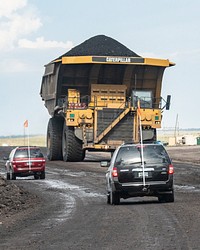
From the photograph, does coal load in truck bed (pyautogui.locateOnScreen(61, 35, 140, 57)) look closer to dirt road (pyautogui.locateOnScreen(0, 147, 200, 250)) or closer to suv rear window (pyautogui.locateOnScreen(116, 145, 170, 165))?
dirt road (pyautogui.locateOnScreen(0, 147, 200, 250))

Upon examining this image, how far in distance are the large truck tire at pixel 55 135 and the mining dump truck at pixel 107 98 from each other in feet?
9.12

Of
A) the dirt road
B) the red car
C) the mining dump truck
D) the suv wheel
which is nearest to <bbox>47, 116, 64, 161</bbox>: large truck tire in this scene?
the mining dump truck

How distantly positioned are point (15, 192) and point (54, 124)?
66.5 feet

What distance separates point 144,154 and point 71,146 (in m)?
22.7

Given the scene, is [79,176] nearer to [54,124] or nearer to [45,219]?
[54,124]

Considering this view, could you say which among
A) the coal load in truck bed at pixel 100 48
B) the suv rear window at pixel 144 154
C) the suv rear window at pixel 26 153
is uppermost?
the coal load in truck bed at pixel 100 48

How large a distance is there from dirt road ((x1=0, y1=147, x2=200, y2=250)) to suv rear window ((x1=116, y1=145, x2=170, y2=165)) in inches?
44.2

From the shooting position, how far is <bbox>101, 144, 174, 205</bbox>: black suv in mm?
21234

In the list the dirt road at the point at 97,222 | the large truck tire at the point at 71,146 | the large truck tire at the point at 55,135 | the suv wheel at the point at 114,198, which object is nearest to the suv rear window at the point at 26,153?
the large truck tire at the point at 71,146

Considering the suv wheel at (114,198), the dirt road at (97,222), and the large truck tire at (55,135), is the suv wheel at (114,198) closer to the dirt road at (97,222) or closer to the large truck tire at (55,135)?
the dirt road at (97,222)

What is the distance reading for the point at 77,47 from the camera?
45.5 meters

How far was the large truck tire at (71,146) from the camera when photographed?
43594 mm

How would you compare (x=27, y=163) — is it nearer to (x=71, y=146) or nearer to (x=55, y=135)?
(x=71, y=146)

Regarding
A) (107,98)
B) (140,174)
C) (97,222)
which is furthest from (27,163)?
(97,222)
